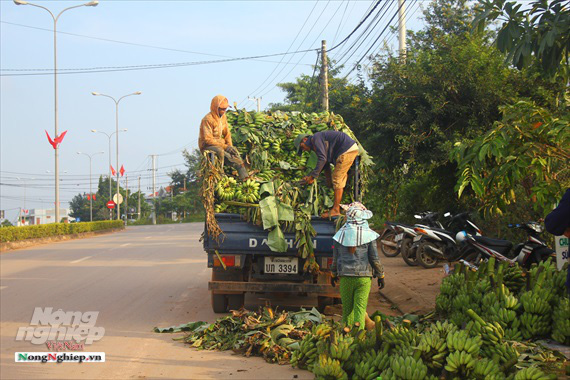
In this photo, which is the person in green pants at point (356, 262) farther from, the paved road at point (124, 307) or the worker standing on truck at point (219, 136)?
the worker standing on truck at point (219, 136)

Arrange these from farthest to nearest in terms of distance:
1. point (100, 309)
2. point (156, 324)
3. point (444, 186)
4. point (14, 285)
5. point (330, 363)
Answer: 1. point (444, 186)
2. point (14, 285)
3. point (100, 309)
4. point (156, 324)
5. point (330, 363)

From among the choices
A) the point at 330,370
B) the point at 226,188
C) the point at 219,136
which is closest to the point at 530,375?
the point at 330,370

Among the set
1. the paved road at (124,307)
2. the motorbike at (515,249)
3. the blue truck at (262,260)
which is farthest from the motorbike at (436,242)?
the blue truck at (262,260)

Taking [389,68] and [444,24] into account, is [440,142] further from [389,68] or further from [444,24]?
[444,24]

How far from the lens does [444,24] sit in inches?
1081

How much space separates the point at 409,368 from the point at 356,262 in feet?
7.19

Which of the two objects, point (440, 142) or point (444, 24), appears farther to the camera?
point (444, 24)

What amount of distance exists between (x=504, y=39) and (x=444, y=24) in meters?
23.1

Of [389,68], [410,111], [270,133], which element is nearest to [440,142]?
[410,111]

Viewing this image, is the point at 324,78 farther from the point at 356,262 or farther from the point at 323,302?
the point at 356,262

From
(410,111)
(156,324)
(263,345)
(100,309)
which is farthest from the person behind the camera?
(410,111)

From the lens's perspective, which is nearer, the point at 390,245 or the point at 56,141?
the point at 390,245

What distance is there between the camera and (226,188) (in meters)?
8.68

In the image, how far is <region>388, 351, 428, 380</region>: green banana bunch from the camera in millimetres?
4367
